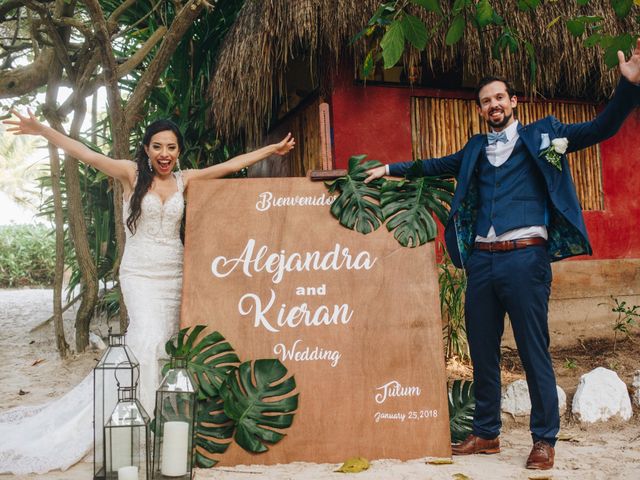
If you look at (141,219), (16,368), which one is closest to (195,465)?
(141,219)

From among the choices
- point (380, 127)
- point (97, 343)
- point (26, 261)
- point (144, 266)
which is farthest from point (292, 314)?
point (26, 261)

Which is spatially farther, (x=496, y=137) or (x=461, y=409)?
(x=461, y=409)

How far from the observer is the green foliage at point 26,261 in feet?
45.9

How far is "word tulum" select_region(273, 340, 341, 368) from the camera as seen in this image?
107 inches

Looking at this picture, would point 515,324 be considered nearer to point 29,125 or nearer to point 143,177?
point 143,177

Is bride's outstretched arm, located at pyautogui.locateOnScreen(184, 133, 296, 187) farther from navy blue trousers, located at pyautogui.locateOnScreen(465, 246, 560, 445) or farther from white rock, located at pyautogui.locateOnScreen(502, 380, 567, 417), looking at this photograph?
white rock, located at pyautogui.locateOnScreen(502, 380, 567, 417)

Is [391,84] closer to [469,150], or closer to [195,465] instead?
[469,150]

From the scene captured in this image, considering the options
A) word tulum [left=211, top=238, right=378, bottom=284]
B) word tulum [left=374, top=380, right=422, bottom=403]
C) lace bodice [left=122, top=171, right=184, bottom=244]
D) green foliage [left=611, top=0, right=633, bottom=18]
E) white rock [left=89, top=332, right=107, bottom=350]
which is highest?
green foliage [left=611, top=0, right=633, bottom=18]

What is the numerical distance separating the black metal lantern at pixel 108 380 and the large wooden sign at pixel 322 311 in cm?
30

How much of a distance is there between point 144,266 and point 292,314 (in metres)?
0.79

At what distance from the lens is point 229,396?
2.63 metres

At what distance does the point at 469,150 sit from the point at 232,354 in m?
1.41

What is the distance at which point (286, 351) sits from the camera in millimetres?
2723

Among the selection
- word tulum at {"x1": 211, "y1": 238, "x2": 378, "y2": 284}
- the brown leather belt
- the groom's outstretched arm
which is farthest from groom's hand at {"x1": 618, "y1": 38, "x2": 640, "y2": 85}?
word tulum at {"x1": 211, "y1": 238, "x2": 378, "y2": 284}
